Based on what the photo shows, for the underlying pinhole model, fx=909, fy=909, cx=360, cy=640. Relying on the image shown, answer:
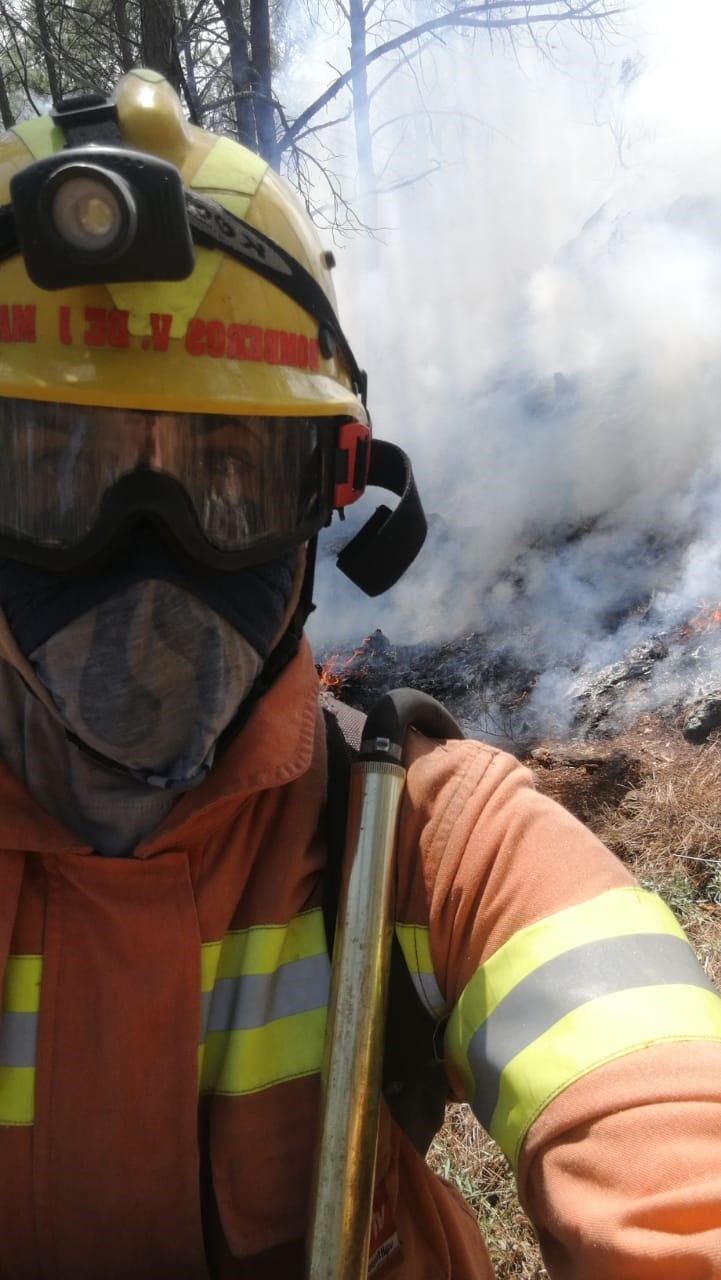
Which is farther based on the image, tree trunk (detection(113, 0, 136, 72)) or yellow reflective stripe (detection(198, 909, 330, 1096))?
tree trunk (detection(113, 0, 136, 72))

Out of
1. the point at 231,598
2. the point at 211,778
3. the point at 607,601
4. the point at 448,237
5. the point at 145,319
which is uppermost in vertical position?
the point at 448,237

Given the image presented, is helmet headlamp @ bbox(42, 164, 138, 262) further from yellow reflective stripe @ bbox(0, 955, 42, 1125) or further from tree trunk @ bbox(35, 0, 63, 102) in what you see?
tree trunk @ bbox(35, 0, 63, 102)

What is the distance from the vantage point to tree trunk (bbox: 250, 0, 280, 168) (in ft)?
29.9

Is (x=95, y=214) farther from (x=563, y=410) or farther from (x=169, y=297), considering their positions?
(x=563, y=410)

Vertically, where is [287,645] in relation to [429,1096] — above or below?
above

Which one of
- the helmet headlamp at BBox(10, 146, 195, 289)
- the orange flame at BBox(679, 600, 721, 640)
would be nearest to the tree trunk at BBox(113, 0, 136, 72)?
the orange flame at BBox(679, 600, 721, 640)

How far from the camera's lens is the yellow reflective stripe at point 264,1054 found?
→ 1366mm

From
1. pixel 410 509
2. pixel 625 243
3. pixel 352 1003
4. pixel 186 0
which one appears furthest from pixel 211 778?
pixel 625 243

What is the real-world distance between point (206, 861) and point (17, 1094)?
Answer: 0.43 metres

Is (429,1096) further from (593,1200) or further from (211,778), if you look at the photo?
(211,778)

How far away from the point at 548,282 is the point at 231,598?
13934mm

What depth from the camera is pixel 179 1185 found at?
4.37 ft

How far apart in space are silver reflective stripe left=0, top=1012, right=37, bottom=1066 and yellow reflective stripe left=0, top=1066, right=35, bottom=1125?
0.01 meters

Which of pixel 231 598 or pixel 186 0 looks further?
pixel 186 0
